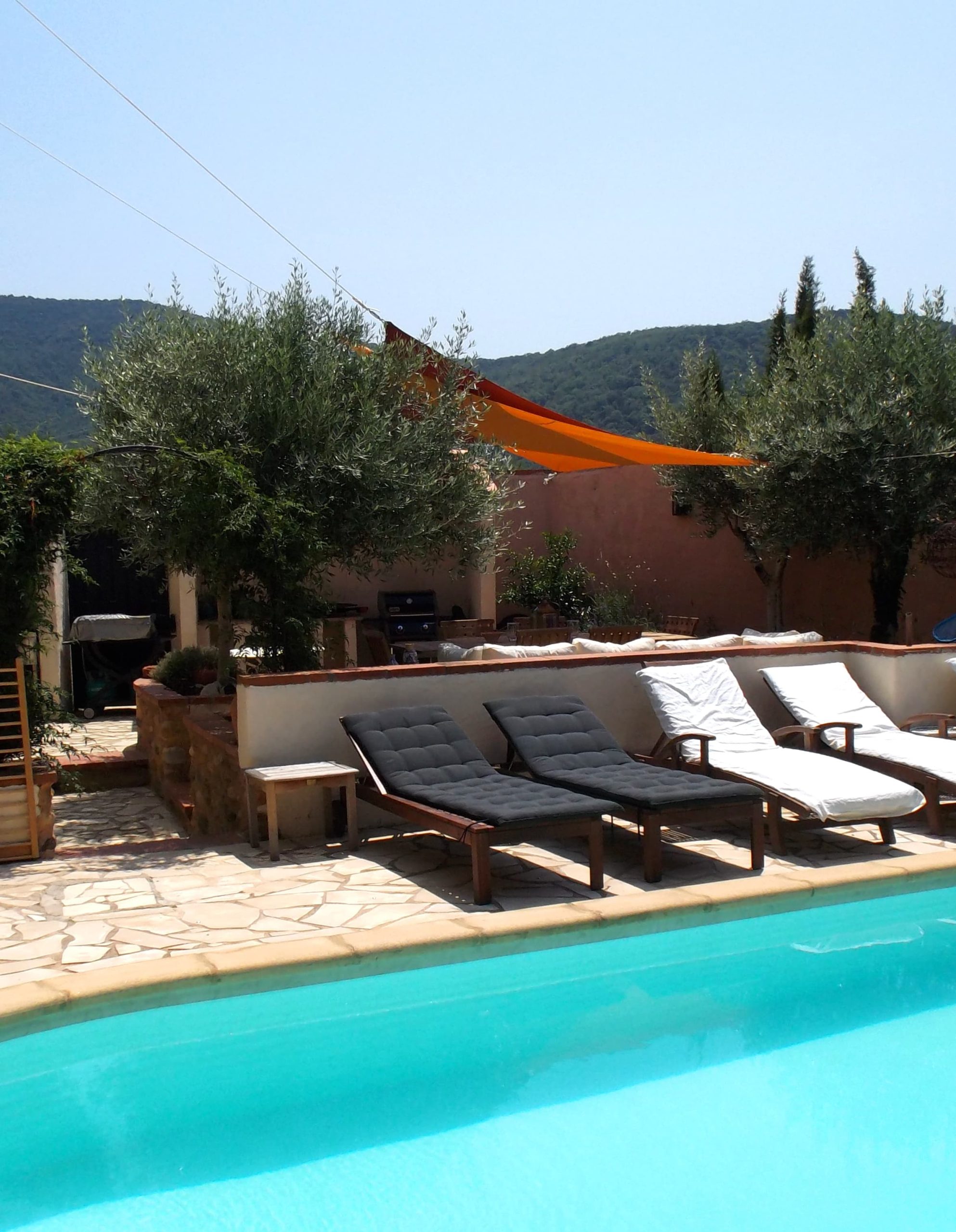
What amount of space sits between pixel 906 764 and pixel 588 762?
6.75 ft

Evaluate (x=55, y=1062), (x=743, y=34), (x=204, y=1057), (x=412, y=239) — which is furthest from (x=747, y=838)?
(x=412, y=239)

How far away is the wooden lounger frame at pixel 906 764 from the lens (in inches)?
282

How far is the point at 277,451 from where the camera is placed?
8969 mm

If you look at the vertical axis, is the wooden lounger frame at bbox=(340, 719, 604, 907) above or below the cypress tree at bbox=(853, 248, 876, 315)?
below

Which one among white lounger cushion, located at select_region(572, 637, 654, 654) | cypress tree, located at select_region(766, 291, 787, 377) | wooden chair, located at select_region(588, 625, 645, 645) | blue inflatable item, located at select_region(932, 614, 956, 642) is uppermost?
cypress tree, located at select_region(766, 291, 787, 377)

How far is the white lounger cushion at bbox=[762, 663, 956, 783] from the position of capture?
7.49 meters

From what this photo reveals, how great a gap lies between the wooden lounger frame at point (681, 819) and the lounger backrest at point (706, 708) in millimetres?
1065

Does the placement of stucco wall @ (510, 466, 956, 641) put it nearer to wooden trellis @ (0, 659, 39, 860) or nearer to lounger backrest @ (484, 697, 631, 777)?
lounger backrest @ (484, 697, 631, 777)

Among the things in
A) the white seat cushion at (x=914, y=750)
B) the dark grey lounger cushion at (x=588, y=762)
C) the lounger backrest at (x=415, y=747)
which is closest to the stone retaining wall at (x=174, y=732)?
the lounger backrest at (x=415, y=747)

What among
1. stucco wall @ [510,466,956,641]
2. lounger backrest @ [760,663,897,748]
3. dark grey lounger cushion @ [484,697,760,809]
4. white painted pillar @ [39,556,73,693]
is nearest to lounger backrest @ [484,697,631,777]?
dark grey lounger cushion @ [484,697,760,809]

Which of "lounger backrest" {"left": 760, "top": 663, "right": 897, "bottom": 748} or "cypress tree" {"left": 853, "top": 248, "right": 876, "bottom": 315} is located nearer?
"lounger backrest" {"left": 760, "top": 663, "right": 897, "bottom": 748}

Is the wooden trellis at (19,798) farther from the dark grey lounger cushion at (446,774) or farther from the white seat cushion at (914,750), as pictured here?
the white seat cushion at (914,750)

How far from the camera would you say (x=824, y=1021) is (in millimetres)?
5004

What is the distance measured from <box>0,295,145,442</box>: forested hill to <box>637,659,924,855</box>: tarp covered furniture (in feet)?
131
